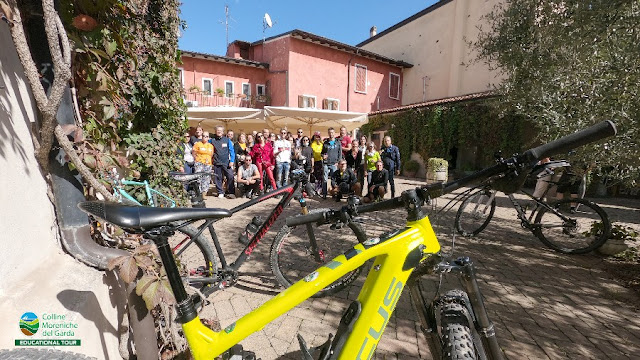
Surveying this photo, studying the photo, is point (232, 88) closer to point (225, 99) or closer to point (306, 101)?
point (225, 99)

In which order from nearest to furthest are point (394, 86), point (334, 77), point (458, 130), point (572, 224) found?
point (572, 224) < point (458, 130) < point (334, 77) < point (394, 86)

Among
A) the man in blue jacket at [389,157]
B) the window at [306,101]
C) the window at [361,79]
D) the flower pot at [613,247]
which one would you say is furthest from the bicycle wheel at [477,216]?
the window at [361,79]

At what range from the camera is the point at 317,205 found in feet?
25.9

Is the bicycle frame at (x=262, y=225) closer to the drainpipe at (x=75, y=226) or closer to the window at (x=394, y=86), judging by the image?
the drainpipe at (x=75, y=226)

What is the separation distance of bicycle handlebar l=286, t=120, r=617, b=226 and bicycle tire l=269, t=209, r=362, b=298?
21.9 inches

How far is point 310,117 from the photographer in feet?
37.2

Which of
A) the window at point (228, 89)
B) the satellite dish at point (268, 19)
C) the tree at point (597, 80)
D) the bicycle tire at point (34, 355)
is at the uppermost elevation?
the satellite dish at point (268, 19)

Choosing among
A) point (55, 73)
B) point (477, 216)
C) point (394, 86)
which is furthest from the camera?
point (394, 86)

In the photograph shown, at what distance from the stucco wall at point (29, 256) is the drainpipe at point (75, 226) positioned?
0.04 metres

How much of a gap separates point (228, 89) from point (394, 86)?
43.1 feet

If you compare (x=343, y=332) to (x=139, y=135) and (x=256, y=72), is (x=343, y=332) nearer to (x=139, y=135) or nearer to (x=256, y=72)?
(x=139, y=135)

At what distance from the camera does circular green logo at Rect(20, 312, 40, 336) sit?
123 cm

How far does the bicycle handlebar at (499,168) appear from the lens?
106 centimetres

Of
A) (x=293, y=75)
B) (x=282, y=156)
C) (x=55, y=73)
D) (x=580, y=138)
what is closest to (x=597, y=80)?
(x=580, y=138)
